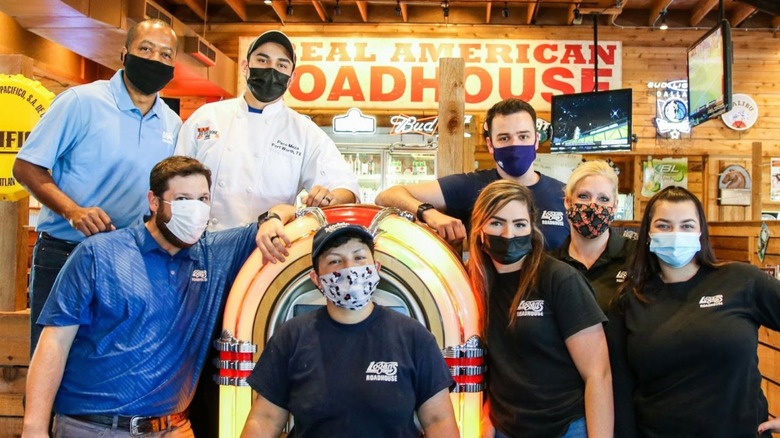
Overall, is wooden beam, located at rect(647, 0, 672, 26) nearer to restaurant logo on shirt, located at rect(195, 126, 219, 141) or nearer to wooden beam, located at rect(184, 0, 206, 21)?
wooden beam, located at rect(184, 0, 206, 21)

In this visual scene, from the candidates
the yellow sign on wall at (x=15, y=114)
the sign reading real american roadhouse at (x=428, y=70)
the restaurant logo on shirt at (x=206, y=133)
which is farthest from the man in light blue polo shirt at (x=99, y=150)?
the sign reading real american roadhouse at (x=428, y=70)

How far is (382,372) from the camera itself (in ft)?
6.28

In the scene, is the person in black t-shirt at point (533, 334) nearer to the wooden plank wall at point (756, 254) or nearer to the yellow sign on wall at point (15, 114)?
the yellow sign on wall at point (15, 114)

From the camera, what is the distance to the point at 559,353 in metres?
2.09

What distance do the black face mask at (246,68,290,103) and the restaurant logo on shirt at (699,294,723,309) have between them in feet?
5.90

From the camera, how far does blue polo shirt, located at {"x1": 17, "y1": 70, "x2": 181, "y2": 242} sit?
8.58 ft

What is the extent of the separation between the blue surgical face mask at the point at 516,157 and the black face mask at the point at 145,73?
1.42 meters

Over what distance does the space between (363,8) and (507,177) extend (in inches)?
277

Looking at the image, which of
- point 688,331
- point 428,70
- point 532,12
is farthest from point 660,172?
point 688,331

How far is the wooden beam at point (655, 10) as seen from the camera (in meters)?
8.95

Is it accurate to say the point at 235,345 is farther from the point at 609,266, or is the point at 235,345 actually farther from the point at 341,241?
the point at 609,266

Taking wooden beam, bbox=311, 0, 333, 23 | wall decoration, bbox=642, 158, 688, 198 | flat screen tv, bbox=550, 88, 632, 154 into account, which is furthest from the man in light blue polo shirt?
wall decoration, bbox=642, 158, 688, 198

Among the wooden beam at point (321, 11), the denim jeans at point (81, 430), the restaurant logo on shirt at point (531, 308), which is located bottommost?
the denim jeans at point (81, 430)

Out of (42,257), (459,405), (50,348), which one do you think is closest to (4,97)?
(42,257)
